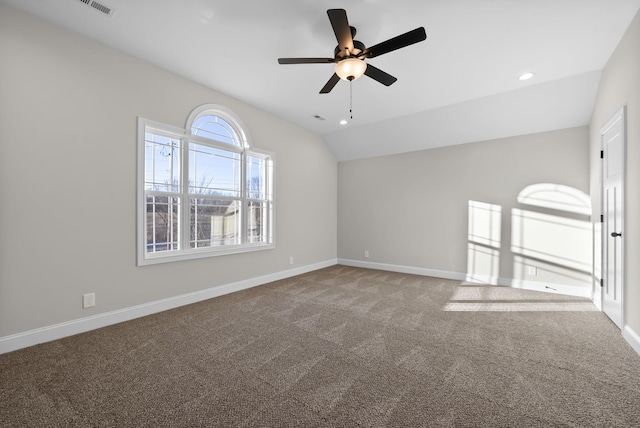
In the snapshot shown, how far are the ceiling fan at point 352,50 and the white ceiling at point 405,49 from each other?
305 millimetres

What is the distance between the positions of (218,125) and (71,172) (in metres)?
1.87

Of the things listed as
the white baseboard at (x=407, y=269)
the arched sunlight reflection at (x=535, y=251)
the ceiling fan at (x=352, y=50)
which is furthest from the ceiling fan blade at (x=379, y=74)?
the white baseboard at (x=407, y=269)

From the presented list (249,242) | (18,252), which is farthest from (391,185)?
(18,252)

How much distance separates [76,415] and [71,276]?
1545mm

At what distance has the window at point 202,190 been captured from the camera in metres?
3.22

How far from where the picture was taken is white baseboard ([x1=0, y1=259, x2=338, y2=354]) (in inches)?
90.5

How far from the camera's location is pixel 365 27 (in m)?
2.45

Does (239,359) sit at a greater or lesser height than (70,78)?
lesser

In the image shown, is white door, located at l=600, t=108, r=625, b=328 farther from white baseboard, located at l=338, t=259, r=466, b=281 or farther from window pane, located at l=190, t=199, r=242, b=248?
window pane, located at l=190, t=199, r=242, b=248

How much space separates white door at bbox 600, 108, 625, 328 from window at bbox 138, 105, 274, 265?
4.34 metres

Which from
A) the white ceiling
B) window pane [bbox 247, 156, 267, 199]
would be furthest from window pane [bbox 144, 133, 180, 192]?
window pane [bbox 247, 156, 267, 199]

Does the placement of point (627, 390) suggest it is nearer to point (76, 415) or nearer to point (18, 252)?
point (76, 415)

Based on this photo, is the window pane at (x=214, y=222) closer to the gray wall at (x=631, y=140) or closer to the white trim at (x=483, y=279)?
the white trim at (x=483, y=279)

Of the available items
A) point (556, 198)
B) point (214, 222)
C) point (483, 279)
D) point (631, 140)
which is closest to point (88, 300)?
point (214, 222)
